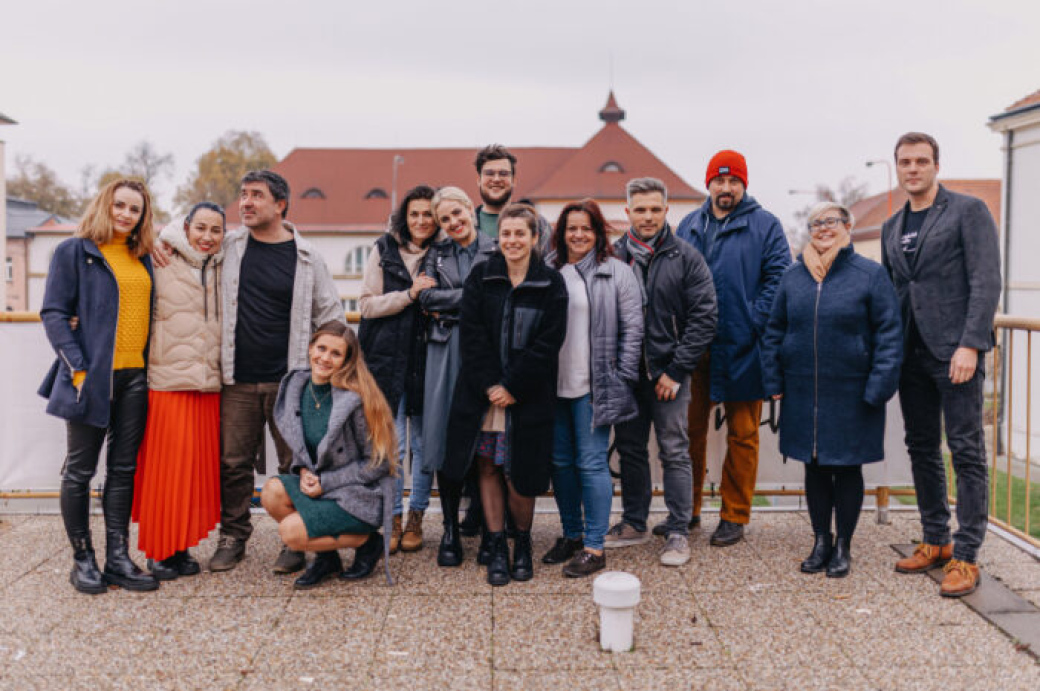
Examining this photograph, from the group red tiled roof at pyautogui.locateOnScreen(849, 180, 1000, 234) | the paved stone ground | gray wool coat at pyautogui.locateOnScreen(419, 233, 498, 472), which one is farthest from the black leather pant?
red tiled roof at pyautogui.locateOnScreen(849, 180, 1000, 234)

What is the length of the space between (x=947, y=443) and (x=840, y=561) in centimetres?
84

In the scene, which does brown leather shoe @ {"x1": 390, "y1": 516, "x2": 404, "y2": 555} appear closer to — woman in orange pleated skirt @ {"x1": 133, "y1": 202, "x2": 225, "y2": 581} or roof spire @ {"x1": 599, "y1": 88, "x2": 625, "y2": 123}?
woman in orange pleated skirt @ {"x1": 133, "y1": 202, "x2": 225, "y2": 581}

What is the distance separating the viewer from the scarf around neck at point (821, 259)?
15.6 feet

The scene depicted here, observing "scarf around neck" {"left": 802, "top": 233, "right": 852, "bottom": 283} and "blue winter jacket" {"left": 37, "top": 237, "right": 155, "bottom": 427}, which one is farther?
"scarf around neck" {"left": 802, "top": 233, "right": 852, "bottom": 283}

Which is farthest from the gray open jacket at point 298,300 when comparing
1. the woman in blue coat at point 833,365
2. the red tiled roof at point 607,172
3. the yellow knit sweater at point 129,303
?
the red tiled roof at point 607,172

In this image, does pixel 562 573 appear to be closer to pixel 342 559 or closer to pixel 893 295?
pixel 342 559

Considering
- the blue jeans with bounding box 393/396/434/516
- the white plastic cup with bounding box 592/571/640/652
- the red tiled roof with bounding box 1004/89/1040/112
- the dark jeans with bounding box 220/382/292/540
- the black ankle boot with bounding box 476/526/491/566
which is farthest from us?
the red tiled roof with bounding box 1004/89/1040/112

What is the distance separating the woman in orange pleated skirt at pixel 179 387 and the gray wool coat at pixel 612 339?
Answer: 2.01 m

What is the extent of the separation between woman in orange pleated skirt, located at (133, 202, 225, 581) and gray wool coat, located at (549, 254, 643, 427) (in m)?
2.01

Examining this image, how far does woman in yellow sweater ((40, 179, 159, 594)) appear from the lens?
4.41 metres

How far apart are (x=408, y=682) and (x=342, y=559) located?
66.4 inches

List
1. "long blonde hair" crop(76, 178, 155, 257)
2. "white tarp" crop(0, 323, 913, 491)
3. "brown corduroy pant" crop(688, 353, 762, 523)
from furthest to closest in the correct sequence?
1. "white tarp" crop(0, 323, 913, 491)
2. "brown corduroy pant" crop(688, 353, 762, 523)
3. "long blonde hair" crop(76, 178, 155, 257)

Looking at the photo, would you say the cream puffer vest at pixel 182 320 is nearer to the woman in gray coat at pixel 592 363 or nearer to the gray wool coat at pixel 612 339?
the woman in gray coat at pixel 592 363

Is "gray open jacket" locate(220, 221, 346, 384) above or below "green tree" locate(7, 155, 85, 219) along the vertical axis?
below
